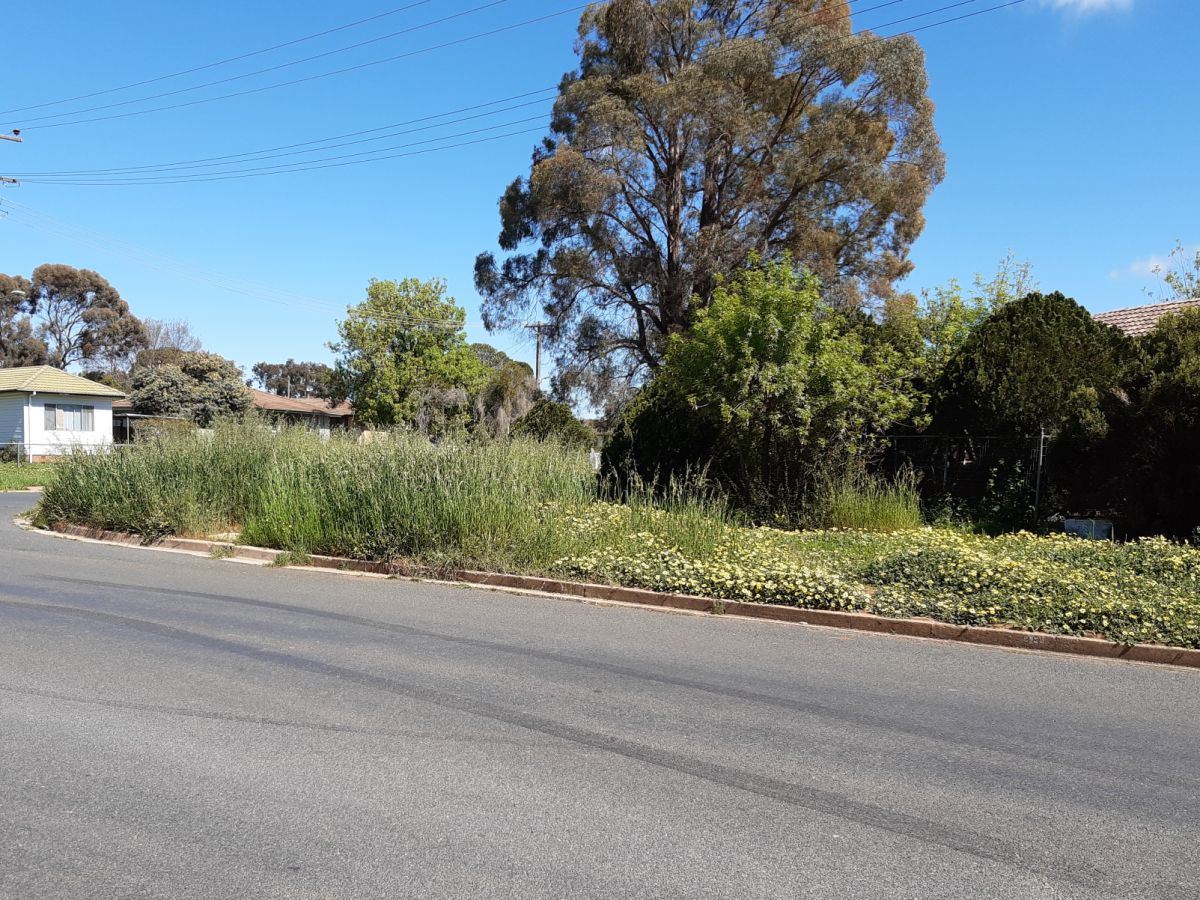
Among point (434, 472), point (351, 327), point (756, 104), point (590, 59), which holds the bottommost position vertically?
point (434, 472)

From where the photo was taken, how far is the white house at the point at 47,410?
41.1m

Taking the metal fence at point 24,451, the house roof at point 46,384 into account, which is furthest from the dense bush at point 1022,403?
the house roof at point 46,384

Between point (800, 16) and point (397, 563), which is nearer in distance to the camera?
point (397, 563)

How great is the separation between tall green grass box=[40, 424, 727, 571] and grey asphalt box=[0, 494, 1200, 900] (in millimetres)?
3644

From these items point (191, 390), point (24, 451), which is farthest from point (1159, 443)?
point (191, 390)

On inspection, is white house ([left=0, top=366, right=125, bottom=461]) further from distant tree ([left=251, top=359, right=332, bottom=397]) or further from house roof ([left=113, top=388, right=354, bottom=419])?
distant tree ([left=251, top=359, right=332, bottom=397])

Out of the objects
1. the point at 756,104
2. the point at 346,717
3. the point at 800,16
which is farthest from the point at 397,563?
the point at 800,16

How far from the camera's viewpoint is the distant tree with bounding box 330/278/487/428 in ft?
148

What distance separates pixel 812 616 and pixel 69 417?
44.1m

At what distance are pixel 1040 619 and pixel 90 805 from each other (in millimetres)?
7473

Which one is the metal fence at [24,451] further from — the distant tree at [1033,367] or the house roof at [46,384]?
the distant tree at [1033,367]

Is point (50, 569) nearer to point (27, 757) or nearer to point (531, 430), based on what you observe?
point (27, 757)

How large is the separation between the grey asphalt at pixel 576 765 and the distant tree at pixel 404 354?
3747 centimetres

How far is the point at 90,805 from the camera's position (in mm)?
4301
